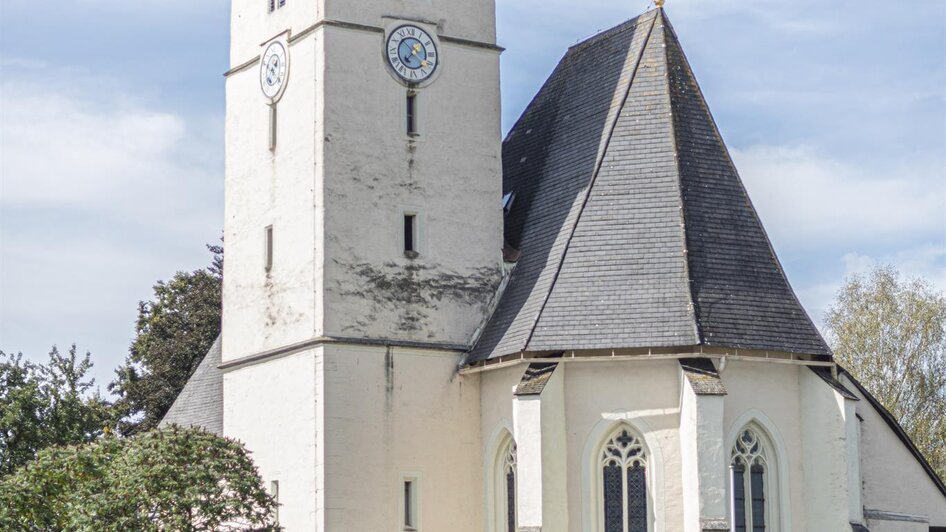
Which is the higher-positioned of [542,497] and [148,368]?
[148,368]

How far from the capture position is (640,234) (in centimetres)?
3459

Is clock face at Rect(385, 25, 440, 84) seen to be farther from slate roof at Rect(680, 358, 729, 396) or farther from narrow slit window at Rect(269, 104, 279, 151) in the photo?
slate roof at Rect(680, 358, 729, 396)

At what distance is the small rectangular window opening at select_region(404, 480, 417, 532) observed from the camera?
34781 mm

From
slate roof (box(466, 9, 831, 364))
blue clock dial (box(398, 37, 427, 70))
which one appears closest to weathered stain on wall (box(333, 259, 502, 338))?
slate roof (box(466, 9, 831, 364))

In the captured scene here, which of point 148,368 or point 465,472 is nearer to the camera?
point 465,472

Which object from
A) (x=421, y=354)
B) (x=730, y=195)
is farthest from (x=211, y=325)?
(x=730, y=195)

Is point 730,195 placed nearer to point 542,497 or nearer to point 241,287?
point 542,497

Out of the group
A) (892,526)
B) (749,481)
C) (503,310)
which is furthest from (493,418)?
(892,526)

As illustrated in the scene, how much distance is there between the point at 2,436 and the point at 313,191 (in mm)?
14762

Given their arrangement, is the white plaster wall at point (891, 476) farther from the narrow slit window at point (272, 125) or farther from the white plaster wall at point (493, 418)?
the narrow slit window at point (272, 125)

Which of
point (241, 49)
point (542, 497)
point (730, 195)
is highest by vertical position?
point (241, 49)

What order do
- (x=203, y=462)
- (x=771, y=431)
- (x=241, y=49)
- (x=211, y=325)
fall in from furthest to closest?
(x=211, y=325), (x=241, y=49), (x=771, y=431), (x=203, y=462)

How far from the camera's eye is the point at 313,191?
35375 mm

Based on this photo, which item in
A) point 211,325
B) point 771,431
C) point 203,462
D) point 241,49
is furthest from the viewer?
point 211,325
